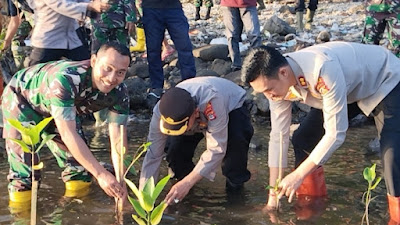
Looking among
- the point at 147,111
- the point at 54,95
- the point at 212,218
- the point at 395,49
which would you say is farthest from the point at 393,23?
the point at 54,95

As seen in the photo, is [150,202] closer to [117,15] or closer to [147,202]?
[147,202]

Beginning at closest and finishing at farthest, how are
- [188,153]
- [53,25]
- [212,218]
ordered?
[212,218], [188,153], [53,25]

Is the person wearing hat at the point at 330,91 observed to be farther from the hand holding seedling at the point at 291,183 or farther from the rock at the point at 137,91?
the rock at the point at 137,91

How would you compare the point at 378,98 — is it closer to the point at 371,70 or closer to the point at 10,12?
the point at 371,70

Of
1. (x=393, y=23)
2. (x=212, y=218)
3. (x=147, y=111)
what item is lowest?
(x=147, y=111)

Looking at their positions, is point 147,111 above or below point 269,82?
below

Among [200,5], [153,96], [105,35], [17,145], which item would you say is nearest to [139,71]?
[153,96]

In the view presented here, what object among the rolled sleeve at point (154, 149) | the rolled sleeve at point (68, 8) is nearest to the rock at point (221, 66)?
the rolled sleeve at point (68, 8)

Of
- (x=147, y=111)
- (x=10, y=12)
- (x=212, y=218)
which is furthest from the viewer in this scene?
(x=147, y=111)

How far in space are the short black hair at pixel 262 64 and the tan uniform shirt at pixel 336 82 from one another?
171 mm

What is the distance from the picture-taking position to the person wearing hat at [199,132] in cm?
404

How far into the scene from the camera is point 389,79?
3928 mm

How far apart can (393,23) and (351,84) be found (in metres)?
3.34

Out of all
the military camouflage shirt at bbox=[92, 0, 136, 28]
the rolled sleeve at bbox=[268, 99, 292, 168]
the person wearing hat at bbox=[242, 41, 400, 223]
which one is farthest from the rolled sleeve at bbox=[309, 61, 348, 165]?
the military camouflage shirt at bbox=[92, 0, 136, 28]
